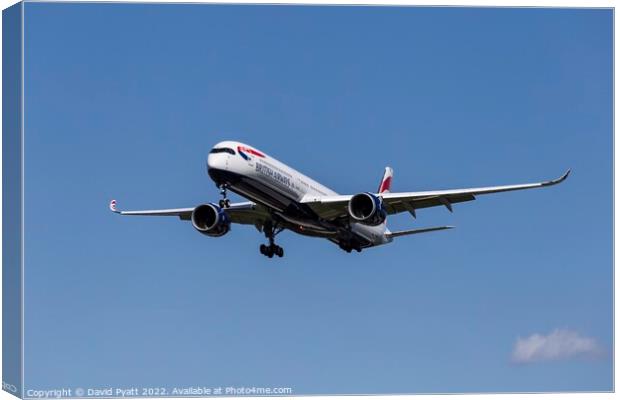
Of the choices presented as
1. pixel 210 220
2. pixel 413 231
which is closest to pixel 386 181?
pixel 413 231

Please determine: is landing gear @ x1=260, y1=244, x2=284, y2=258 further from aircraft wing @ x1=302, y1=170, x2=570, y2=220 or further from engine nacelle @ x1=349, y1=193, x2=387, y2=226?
engine nacelle @ x1=349, y1=193, x2=387, y2=226

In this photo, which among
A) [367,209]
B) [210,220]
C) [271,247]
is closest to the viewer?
[367,209]

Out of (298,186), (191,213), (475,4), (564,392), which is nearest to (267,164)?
(298,186)

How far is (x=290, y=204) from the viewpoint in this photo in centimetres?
4966

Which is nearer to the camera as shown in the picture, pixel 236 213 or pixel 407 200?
pixel 407 200

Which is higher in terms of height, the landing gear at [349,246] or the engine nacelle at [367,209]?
the landing gear at [349,246]

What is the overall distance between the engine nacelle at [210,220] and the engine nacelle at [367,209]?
467cm

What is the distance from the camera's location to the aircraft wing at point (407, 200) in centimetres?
4843

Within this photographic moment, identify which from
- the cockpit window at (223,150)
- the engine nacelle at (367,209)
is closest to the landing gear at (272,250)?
the engine nacelle at (367,209)

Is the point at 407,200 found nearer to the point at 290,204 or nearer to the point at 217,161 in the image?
the point at 290,204

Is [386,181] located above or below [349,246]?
above

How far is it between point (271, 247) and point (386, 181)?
12145 millimetres

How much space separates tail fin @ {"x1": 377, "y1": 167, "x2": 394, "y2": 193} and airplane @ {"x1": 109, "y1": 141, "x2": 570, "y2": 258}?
844 centimetres

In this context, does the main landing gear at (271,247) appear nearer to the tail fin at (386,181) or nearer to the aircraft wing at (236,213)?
the aircraft wing at (236,213)
